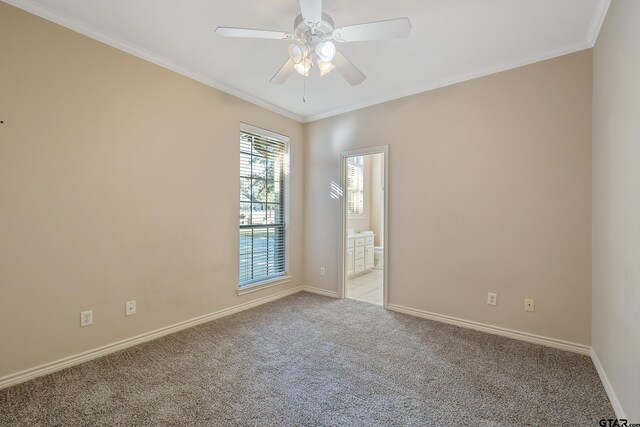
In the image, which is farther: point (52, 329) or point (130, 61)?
point (130, 61)

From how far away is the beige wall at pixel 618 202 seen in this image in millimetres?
1531

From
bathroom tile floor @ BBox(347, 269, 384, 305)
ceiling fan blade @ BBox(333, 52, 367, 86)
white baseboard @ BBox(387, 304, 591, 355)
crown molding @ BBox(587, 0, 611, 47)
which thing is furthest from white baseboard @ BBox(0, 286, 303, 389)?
crown molding @ BBox(587, 0, 611, 47)

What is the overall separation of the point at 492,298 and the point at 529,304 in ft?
0.98

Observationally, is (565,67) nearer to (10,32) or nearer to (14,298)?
(10,32)

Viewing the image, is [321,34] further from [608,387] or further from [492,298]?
[608,387]

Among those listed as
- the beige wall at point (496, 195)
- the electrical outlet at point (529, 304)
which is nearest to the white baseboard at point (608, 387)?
the beige wall at point (496, 195)

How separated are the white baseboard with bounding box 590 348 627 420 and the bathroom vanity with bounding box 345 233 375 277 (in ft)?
11.1

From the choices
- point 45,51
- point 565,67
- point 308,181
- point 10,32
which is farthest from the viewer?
point 308,181

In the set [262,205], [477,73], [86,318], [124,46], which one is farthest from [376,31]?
[86,318]

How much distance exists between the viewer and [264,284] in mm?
3842

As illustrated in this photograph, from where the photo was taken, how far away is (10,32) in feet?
6.53

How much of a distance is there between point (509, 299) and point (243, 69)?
3415mm

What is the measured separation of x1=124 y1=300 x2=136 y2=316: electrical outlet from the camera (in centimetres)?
258

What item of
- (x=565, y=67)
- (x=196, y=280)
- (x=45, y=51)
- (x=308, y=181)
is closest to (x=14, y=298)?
(x=196, y=280)
